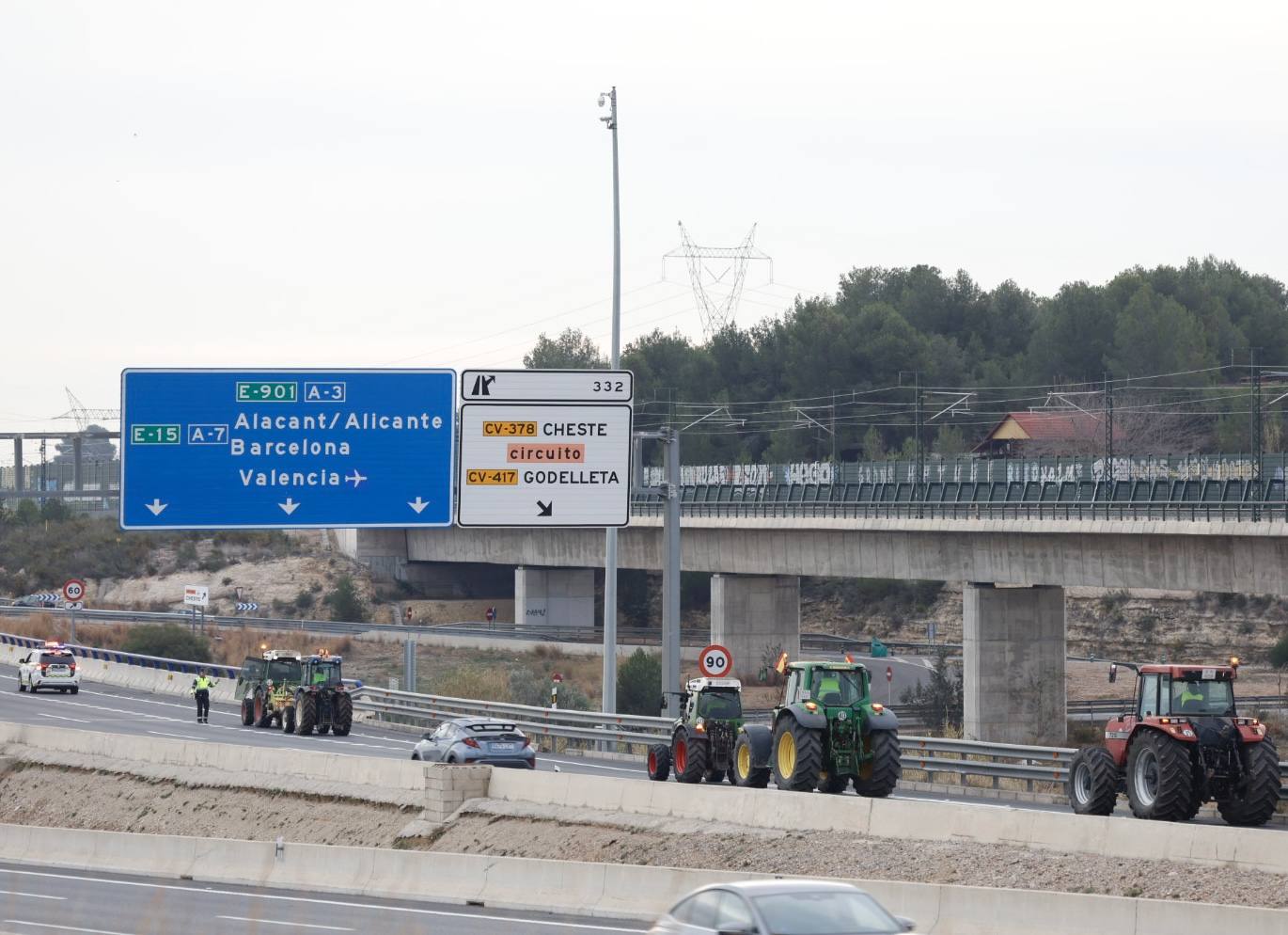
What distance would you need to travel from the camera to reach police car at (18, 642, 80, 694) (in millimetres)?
65500

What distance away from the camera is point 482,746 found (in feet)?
124

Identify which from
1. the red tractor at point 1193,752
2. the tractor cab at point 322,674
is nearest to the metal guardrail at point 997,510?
the tractor cab at point 322,674

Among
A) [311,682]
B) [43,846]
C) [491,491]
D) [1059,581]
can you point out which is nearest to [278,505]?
[491,491]

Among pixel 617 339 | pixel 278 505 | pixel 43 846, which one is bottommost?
pixel 43 846

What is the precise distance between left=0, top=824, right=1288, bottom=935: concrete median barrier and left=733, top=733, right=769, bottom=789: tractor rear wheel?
6.41 metres

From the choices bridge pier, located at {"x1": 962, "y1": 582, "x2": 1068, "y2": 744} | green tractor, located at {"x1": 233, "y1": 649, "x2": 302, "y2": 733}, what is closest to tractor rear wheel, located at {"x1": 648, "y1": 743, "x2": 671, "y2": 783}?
green tractor, located at {"x1": 233, "y1": 649, "x2": 302, "y2": 733}

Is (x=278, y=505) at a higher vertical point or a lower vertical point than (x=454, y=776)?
higher

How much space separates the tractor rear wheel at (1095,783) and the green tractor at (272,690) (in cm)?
3022

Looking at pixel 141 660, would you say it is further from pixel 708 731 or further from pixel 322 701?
pixel 708 731

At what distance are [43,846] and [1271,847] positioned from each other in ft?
74.4

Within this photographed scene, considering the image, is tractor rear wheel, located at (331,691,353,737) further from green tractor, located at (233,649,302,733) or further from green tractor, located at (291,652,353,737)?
green tractor, located at (233,649,302,733)

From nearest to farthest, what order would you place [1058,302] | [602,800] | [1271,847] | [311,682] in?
[1271,847], [602,800], [311,682], [1058,302]

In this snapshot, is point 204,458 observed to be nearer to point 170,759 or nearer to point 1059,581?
point 170,759

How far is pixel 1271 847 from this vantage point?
65.0ft
